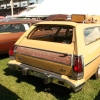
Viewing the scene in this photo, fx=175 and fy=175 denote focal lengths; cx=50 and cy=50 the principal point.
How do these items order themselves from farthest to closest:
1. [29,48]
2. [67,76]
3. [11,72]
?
[11,72] < [29,48] < [67,76]

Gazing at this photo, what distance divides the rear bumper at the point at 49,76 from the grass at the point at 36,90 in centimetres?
46

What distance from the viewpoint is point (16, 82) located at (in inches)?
176

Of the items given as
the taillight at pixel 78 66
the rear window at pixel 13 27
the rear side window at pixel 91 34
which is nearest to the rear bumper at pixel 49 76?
the taillight at pixel 78 66

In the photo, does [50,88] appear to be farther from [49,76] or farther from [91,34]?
[91,34]

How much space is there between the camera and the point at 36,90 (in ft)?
13.5

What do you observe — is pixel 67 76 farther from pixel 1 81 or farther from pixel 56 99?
pixel 1 81

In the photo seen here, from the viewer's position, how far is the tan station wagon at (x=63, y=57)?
3402 millimetres

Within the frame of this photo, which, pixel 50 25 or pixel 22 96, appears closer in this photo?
pixel 22 96

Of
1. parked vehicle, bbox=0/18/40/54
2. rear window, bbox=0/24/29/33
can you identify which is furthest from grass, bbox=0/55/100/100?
rear window, bbox=0/24/29/33

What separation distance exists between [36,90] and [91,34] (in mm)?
1889

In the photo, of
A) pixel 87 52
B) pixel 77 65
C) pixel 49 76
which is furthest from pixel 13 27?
pixel 77 65

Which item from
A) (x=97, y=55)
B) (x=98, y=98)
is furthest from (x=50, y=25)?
(x=98, y=98)

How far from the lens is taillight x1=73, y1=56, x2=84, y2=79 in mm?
3354

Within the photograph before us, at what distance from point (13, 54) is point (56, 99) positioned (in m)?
1.54
